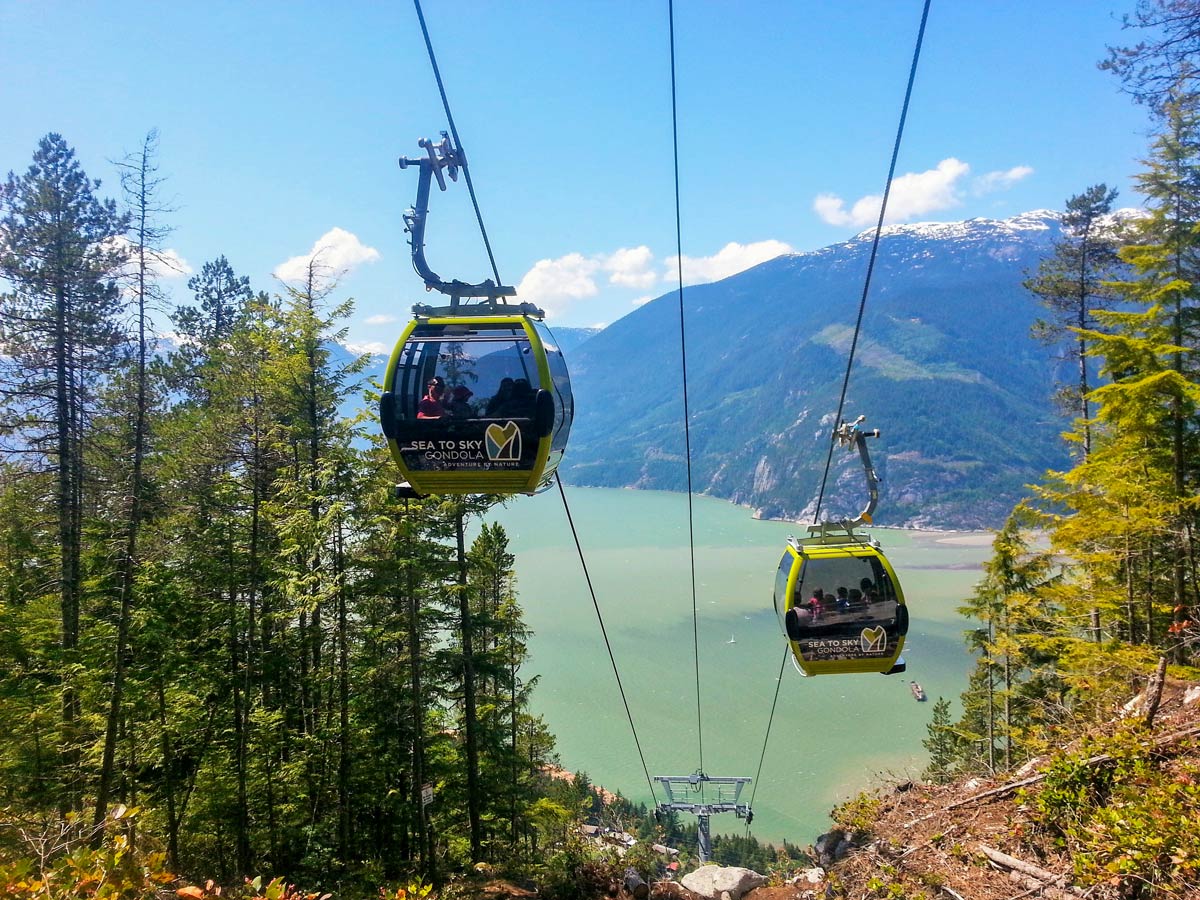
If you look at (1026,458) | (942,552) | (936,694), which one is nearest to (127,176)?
(936,694)

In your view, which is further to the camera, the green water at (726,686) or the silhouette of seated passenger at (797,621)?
the green water at (726,686)

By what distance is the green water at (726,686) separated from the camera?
33.4 meters

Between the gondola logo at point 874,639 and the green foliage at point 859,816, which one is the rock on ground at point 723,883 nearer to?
the green foliage at point 859,816

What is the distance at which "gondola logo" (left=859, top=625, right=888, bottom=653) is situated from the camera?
22.2ft

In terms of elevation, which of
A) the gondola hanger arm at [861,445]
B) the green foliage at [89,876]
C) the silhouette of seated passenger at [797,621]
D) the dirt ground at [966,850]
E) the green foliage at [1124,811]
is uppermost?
the gondola hanger arm at [861,445]

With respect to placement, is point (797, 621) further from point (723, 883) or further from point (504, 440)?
point (723, 883)

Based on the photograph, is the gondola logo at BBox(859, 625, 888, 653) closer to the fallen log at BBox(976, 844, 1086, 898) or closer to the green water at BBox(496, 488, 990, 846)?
the fallen log at BBox(976, 844, 1086, 898)

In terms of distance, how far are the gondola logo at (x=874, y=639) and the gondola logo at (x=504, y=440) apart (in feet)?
14.1

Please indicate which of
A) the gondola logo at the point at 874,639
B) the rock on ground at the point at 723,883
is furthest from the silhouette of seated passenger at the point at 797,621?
the rock on ground at the point at 723,883

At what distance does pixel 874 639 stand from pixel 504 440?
455 cm

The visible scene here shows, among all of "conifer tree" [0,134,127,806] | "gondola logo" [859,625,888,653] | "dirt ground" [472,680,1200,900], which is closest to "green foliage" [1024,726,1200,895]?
"dirt ground" [472,680,1200,900]

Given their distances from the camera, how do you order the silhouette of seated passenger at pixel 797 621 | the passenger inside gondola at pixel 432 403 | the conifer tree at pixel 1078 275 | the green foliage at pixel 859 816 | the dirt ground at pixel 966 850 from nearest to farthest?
the dirt ground at pixel 966 850
the passenger inside gondola at pixel 432 403
the silhouette of seated passenger at pixel 797 621
the green foliage at pixel 859 816
the conifer tree at pixel 1078 275

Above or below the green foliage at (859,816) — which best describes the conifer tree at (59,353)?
above

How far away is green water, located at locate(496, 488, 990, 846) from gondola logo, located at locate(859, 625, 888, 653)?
6468 mm
